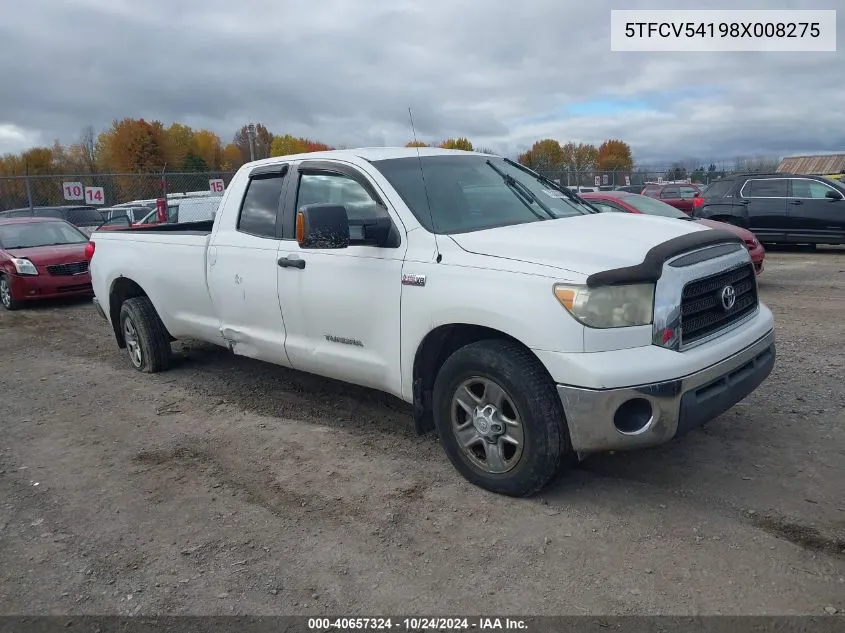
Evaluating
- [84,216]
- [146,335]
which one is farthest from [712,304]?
[84,216]

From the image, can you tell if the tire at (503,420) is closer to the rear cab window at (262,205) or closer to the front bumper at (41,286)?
the rear cab window at (262,205)

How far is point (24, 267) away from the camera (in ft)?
37.0

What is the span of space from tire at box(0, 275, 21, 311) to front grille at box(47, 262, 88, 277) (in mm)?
680

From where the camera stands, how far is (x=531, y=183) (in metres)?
5.14

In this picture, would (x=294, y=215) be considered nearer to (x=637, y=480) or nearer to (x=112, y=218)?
(x=637, y=480)

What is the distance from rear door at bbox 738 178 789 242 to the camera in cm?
1505

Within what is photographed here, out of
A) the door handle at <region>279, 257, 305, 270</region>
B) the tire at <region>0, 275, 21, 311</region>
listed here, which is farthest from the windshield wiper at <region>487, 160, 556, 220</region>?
the tire at <region>0, 275, 21, 311</region>

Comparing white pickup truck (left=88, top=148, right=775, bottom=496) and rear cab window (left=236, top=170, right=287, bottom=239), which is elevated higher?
rear cab window (left=236, top=170, right=287, bottom=239)

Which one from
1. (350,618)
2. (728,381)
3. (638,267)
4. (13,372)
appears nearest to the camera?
(350,618)

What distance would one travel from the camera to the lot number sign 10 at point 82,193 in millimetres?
20750

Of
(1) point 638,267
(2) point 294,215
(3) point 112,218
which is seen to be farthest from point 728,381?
(3) point 112,218

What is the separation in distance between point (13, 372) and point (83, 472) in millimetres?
3410

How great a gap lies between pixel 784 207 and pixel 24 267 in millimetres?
14248

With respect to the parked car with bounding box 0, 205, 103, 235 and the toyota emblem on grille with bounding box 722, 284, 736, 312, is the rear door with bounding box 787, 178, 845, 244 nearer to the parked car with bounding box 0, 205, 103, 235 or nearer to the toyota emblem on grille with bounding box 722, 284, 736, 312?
the toyota emblem on grille with bounding box 722, 284, 736, 312
